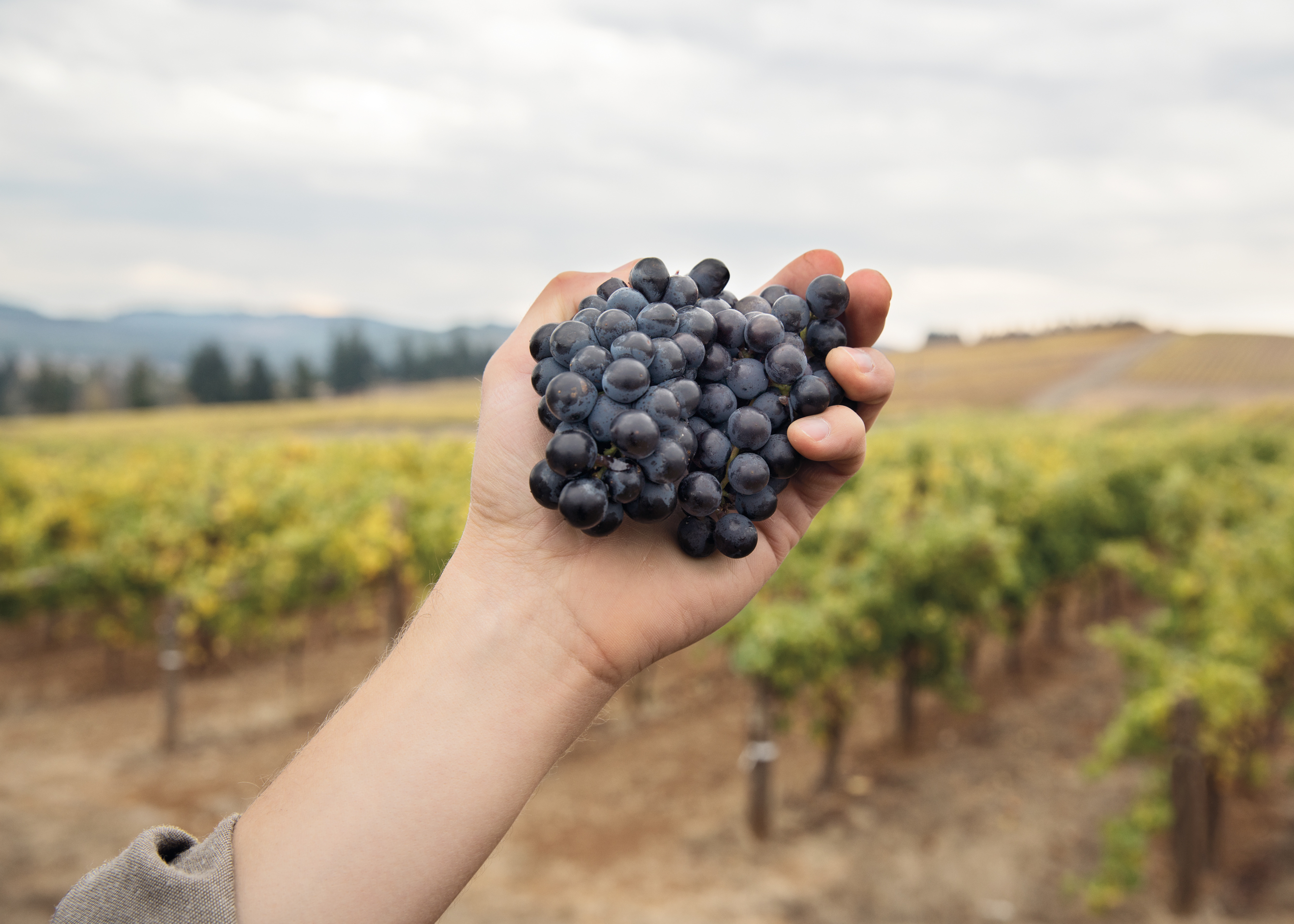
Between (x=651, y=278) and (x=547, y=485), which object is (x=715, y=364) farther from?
(x=547, y=485)

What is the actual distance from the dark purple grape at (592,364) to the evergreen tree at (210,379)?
254 feet

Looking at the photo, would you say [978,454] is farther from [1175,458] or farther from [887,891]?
[887,891]

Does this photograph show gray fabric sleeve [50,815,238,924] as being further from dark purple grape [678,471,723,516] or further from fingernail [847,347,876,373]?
fingernail [847,347,876,373]

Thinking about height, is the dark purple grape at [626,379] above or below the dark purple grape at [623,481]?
above

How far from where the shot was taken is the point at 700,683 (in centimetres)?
803

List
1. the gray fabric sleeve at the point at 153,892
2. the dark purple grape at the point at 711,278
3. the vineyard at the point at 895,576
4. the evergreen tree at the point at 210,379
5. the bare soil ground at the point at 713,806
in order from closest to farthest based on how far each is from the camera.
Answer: the gray fabric sleeve at the point at 153,892, the dark purple grape at the point at 711,278, the vineyard at the point at 895,576, the bare soil ground at the point at 713,806, the evergreen tree at the point at 210,379

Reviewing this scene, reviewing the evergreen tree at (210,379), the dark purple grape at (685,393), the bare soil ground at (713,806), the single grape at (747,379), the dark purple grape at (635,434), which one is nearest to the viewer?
the dark purple grape at (635,434)

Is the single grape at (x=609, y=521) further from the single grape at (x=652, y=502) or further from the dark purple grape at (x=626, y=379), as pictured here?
the dark purple grape at (x=626, y=379)

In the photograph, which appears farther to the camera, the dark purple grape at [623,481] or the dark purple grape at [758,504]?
the dark purple grape at [758,504]

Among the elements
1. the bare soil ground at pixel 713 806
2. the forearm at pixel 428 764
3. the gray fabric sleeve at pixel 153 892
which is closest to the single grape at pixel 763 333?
the forearm at pixel 428 764

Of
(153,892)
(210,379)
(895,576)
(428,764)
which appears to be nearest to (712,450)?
(428,764)

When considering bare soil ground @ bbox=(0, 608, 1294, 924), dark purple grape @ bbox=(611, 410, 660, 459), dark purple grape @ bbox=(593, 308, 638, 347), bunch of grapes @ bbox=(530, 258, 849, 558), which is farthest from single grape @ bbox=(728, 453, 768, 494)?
bare soil ground @ bbox=(0, 608, 1294, 924)

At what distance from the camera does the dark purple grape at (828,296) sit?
1.51m

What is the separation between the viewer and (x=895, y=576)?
6031mm
